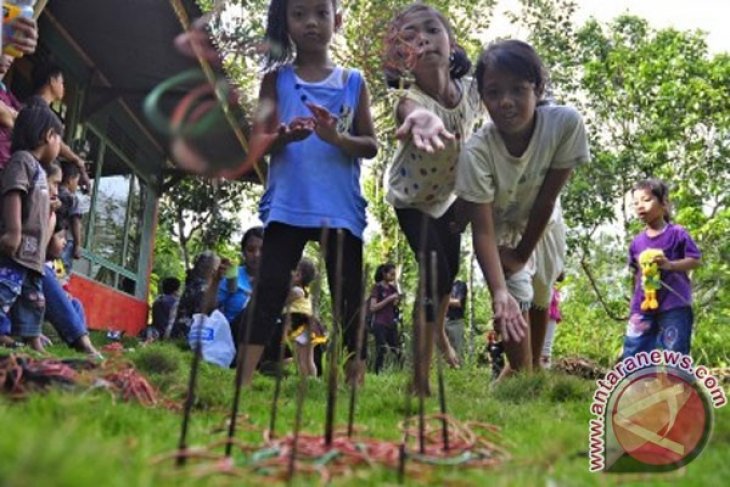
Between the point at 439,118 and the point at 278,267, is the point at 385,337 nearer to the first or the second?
the point at 278,267

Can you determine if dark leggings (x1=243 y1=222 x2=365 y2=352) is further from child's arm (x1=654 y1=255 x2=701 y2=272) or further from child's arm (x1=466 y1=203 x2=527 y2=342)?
child's arm (x1=654 y1=255 x2=701 y2=272)

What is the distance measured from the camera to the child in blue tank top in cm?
343

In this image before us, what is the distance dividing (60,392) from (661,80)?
1473 cm

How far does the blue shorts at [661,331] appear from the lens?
544 centimetres

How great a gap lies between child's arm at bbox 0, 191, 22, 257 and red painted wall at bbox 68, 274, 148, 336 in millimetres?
4652

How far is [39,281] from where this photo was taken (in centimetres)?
433

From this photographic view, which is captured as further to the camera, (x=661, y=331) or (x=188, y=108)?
(x=188, y=108)

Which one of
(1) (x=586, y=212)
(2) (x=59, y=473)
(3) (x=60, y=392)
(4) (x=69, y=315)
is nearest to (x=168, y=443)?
(3) (x=60, y=392)

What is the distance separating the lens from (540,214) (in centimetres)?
346

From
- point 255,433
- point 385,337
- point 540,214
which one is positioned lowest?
point 255,433

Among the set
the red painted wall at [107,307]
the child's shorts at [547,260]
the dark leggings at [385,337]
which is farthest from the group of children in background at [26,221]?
the dark leggings at [385,337]

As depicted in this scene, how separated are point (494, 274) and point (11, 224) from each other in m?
2.33

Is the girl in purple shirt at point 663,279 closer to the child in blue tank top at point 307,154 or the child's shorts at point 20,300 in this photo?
the child in blue tank top at point 307,154

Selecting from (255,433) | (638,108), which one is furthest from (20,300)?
(638,108)
